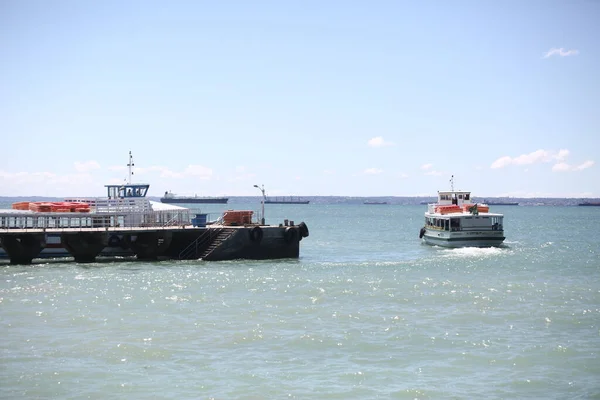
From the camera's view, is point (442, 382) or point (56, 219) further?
point (56, 219)

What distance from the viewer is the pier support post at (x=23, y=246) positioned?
4478 cm

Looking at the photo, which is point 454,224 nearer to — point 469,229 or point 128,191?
point 469,229

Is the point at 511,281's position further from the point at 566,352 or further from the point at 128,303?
the point at 128,303

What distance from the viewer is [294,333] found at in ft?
83.4

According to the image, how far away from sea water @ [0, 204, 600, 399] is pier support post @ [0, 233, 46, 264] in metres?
1.19

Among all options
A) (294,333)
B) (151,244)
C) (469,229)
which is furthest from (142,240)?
(469,229)

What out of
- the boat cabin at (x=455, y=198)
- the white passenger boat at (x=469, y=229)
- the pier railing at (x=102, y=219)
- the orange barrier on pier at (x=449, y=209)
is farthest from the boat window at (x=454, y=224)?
the pier railing at (x=102, y=219)

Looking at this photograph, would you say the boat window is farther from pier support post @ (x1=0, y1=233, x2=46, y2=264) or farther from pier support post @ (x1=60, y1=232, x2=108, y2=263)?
pier support post @ (x1=0, y1=233, x2=46, y2=264)

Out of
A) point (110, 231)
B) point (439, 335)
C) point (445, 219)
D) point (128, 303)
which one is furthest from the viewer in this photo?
point (445, 219)

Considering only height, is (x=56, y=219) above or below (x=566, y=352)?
above

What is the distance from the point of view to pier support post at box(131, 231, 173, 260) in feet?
156

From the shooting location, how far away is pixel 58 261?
47188mm

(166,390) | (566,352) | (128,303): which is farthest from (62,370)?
(566,352)

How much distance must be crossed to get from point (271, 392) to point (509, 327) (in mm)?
11704
